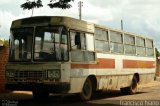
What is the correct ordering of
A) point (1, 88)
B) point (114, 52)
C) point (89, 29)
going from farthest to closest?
1. point (1, 88)
2. point (114, 52)
3. point (89, 29)

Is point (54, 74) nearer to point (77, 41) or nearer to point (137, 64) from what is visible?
point (77, 41)

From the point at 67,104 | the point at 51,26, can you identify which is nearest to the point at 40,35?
the point at 51,26

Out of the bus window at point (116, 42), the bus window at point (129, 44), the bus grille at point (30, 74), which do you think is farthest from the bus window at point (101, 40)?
the bus grille at point (30, 74)

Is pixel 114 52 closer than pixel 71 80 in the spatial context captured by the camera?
No

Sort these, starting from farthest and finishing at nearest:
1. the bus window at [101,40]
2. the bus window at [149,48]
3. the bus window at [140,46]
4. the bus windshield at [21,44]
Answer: the bus window at [149,48]
the bus window at [140,46]
the bus window at [101,40]
the bus windshield at [21,44]

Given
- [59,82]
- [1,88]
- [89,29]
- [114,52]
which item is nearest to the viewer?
[59,82]

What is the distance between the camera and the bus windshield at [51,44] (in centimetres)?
1531

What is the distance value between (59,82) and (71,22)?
7.81 ft

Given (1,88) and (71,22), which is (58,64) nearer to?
(71,22)

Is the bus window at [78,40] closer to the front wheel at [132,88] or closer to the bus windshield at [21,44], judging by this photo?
the bus windshield at [21,44]

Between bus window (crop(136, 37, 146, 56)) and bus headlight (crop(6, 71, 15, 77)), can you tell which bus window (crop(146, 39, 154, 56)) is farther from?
bus headlight (crop(6, 71, 15, 77))

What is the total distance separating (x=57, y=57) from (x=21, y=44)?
63.3 inches

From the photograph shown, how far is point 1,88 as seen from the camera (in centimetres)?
2103

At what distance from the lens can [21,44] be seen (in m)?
16.0
